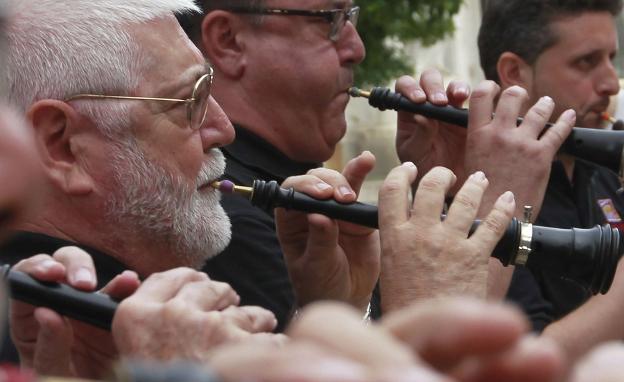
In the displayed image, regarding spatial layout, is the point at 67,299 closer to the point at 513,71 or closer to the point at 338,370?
the point at 338,370

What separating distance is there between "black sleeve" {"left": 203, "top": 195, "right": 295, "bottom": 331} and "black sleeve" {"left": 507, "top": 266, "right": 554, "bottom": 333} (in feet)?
2.47

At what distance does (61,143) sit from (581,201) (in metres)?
2.12

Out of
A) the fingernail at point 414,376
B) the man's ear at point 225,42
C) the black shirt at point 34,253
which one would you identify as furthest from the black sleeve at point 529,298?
the fingernail at point 414,376

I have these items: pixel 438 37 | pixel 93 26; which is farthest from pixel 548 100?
pixel 438 37

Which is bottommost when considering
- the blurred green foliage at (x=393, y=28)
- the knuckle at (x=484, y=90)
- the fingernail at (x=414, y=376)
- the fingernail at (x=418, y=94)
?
the blurred green foliage at (x=393, y=28)

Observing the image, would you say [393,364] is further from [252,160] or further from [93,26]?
[252,160]

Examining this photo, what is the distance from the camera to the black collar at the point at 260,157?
3.71m

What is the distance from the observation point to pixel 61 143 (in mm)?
2883

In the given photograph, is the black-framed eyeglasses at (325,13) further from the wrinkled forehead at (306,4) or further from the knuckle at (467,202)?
the knuckle at (467,202)

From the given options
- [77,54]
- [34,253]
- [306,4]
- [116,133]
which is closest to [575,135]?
[306,4]

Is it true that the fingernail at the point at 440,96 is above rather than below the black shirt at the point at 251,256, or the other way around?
above

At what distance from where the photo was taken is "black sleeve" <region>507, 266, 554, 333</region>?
3.71m

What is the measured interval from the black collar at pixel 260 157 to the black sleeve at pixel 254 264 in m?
0.22

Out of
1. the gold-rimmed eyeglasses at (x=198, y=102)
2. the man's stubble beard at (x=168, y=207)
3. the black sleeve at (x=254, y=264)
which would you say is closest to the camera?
the man's stubble beard at (x=168, y=207)
